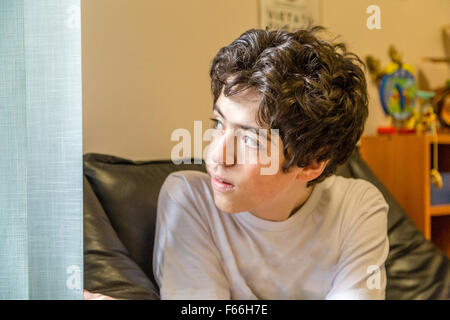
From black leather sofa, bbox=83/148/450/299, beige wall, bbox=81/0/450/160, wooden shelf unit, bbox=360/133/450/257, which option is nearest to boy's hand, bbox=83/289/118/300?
black leather sofa, bbox=83/148/450/299

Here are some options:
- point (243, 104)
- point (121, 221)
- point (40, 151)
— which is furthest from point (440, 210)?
point (40, 151)

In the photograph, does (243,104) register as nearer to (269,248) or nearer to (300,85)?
(300,85)

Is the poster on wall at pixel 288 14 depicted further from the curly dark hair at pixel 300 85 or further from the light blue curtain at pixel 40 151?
the light blue curtain at pixel 40 151

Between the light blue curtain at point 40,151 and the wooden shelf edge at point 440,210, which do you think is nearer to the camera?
the light blue curtain at point 40,151

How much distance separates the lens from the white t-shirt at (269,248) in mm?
693

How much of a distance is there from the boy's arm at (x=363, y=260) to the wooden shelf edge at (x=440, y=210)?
0.40ft

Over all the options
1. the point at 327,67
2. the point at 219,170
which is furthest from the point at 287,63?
the point at 219,170

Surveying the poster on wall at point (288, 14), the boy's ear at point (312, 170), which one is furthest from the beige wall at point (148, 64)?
the boy's ear at point (312, 170)

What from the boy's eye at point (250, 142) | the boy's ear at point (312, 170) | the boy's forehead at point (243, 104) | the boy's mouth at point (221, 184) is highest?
the boy's forehead at point (243, 104)

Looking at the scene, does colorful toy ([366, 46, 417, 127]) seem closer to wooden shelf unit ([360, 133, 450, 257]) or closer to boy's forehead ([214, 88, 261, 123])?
wooden shelf unit ([360, 133, 450, 257])

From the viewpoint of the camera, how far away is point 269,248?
28.0 inches

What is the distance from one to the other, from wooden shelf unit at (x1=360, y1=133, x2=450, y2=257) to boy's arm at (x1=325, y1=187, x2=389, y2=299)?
77 millimetres

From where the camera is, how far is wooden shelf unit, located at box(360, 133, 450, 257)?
0.76m

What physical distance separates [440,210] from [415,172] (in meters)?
0.09
